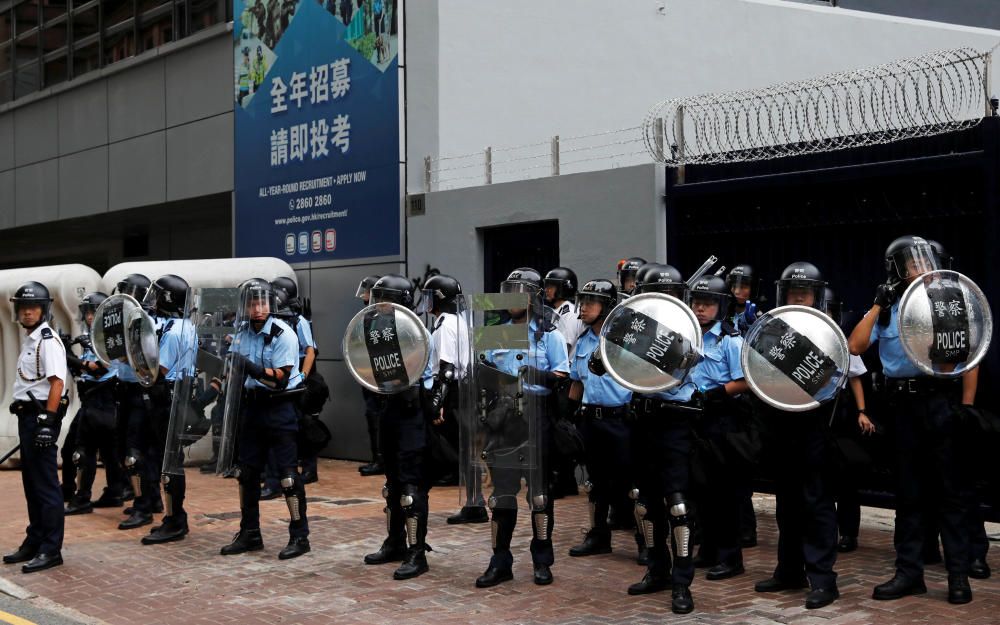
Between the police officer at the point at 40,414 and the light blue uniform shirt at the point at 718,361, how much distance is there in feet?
14.7

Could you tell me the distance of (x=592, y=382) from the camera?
8.50 m

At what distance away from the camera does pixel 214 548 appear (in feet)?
31.2

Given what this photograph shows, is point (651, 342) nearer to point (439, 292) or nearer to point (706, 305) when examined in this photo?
point (706, 305)

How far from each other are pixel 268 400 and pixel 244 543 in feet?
3.88

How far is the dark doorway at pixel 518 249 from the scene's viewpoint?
44.3ft

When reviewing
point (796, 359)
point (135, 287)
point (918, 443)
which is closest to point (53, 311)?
point (135, 287)

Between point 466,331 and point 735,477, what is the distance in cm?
207

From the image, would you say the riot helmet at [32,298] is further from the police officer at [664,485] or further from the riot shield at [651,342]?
the police officer at [664,485]

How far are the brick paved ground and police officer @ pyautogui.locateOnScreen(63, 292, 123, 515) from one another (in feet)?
2.73

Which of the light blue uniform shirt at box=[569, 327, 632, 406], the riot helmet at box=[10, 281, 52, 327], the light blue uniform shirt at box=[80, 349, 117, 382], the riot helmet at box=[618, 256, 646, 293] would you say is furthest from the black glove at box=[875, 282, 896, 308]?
the light blue uniform shirt at box=[80, 349, 117, 382]

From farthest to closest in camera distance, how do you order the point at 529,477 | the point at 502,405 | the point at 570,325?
the point at 570,325
the point at 502,405
the point at 529,477

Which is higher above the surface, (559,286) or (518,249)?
(518,249)

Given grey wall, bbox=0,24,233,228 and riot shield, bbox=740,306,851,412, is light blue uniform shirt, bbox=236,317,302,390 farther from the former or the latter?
grey wall, bbox=0,24,233,228

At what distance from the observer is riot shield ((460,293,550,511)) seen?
8.03 meters
